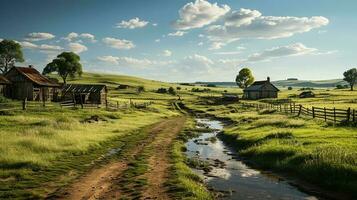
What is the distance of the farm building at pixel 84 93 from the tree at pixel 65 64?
4285 centimetres

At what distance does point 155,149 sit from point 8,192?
13676 millimetres

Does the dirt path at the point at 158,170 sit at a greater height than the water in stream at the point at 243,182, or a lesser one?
greater

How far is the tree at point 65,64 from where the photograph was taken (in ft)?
389

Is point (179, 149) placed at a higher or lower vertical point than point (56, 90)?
lower

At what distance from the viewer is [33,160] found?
21156 mm

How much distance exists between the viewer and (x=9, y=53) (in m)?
122

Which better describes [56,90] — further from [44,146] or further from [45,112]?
[44,146]

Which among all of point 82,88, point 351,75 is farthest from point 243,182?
point 351,75

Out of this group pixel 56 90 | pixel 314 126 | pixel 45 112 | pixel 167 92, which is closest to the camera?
pixel 314 126

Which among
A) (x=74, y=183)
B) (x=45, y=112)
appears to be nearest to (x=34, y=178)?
(x=74, y=183)

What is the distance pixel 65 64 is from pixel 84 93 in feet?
151

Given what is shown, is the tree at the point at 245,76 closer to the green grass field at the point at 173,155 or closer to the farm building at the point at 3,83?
the farm building at the point at 3,83

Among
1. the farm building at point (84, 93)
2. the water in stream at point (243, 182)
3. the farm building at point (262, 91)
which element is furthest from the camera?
the farm building at point (262, 91)

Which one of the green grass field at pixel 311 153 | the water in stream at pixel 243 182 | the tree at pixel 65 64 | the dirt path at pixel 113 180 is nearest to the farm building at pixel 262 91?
the tree at pixel 65 64
